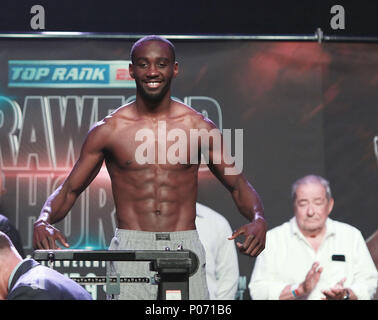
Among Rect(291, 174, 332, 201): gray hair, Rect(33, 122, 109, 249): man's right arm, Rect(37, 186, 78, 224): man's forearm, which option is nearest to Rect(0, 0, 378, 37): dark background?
Rect(291, 174, 332, 201): gray hair

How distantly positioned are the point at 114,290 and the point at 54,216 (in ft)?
2.69

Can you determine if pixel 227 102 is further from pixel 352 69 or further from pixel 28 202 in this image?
pixel 28 202

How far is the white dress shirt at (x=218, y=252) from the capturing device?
4684 millimetres

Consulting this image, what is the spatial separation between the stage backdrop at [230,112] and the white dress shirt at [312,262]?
0.08m

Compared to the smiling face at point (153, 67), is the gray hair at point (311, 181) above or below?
below

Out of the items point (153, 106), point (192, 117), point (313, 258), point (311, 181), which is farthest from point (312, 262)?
point (153, 106)

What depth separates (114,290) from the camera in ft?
8.70

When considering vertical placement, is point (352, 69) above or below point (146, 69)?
above

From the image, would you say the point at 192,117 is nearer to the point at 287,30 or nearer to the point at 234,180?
the point at 234,180

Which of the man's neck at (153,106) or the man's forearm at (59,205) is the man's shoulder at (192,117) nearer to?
the man's neck at (153,106)

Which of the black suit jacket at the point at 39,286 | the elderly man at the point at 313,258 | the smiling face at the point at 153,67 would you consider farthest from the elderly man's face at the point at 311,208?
the black suit jacket at the point at 39,286
